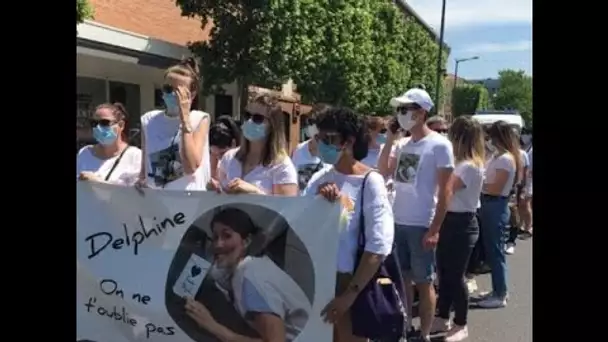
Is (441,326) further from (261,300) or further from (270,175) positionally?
(261,300)

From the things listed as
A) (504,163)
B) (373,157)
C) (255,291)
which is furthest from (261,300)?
(504,163)

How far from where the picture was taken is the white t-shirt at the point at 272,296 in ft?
11.0

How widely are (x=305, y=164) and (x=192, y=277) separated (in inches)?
99.9

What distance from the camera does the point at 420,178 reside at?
17.5 ft

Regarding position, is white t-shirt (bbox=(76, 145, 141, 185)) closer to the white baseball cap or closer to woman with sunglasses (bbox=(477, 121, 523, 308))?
the white baseball cap

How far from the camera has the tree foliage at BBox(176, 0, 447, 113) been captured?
18.8m

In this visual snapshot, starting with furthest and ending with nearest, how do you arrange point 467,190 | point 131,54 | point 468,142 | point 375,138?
point 131,54 → point 375,138 → point 468,142 → point 467,190

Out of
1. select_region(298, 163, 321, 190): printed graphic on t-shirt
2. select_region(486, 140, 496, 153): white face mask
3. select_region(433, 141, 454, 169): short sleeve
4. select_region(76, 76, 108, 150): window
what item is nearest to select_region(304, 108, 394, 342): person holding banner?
select_region(433, 141, 454, 169): short sleeve

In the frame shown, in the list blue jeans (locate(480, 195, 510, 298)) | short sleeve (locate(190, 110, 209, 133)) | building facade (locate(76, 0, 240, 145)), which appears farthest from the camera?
building facade (locate(76, 0, 240, 145))

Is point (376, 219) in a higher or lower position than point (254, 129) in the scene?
lower

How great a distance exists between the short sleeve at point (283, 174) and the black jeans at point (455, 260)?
2.32 metres

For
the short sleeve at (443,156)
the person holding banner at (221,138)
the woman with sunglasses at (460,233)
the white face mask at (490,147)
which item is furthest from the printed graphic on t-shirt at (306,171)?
the white face mask at (490,147)

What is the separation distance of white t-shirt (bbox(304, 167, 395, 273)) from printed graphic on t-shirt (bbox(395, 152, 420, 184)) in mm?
1744
